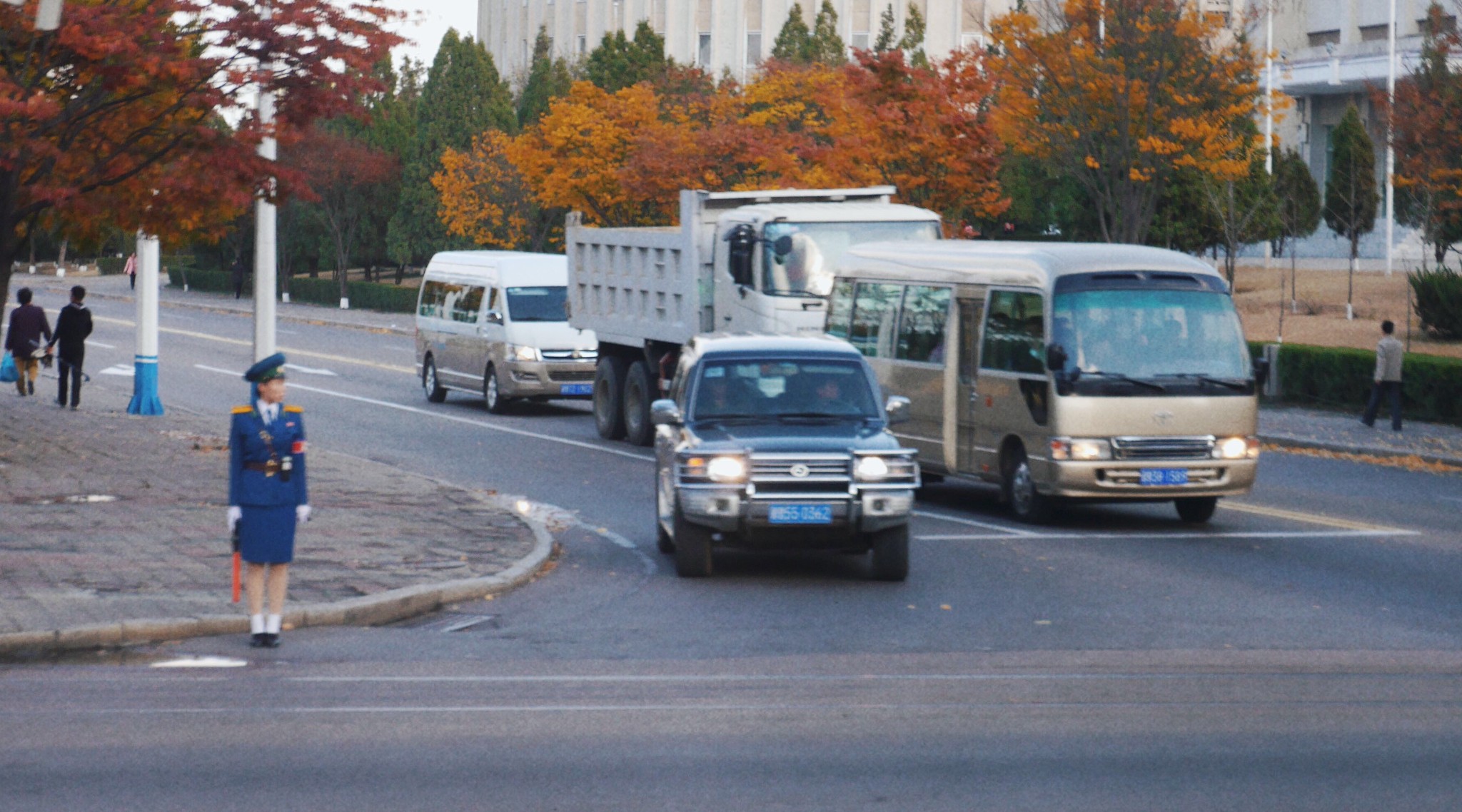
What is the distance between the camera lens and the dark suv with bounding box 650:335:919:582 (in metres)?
13.1

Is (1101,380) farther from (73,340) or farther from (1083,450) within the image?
(73,340)

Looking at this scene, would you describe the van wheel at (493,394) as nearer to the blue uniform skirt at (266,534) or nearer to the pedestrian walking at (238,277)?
the blue uniform skirt at (266,534)

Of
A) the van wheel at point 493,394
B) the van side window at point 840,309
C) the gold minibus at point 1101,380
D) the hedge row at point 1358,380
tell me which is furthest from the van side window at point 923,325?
the hedge row at point 1358,380

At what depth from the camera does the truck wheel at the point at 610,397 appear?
2555 cm

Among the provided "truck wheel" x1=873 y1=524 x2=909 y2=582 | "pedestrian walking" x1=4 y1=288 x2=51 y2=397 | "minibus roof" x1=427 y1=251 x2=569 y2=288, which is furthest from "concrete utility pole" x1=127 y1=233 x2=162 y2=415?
"truck wheel" x1=873 y1=524 x2=909 y2=582

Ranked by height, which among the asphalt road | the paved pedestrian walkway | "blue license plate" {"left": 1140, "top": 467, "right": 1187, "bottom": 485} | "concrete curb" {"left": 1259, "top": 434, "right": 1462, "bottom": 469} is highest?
"blue license plate" {"left": 1140, "top": 467, "right": 1187, "bottom": 485}

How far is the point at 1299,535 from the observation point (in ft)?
53.9

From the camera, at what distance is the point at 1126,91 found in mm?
32812

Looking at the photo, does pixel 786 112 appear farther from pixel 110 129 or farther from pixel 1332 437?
pixel 110 129

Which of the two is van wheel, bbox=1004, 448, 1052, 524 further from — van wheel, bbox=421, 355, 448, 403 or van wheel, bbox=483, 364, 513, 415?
van wheel, bbox=421, 355, 448, 403

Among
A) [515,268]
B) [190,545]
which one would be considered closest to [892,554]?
[190,545]

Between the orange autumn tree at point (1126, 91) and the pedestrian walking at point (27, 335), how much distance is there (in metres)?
17.3

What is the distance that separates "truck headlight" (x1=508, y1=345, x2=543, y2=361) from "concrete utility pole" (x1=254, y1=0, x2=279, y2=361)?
20.8 feet

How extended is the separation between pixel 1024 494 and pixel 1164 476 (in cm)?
139
